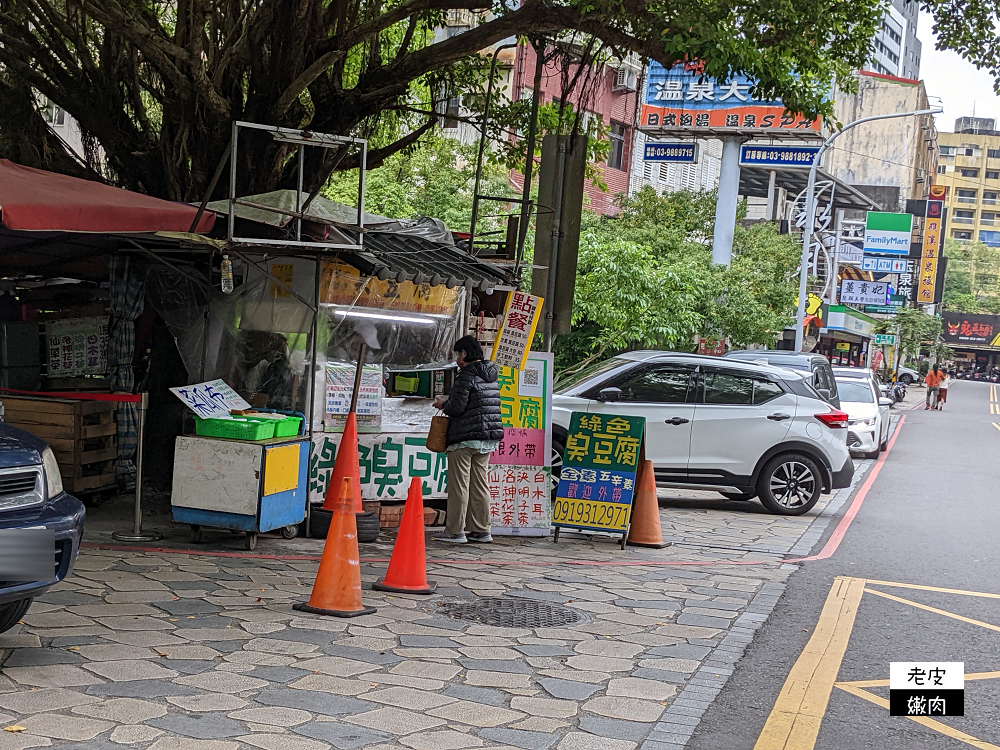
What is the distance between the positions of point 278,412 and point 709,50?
4.79m

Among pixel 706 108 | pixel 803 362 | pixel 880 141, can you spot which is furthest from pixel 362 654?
pixel 880 141

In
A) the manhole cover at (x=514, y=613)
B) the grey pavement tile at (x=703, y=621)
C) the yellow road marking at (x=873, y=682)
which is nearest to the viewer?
the yellow road marking at (x=873, y=682)

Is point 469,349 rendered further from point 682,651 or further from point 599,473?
point 682,651

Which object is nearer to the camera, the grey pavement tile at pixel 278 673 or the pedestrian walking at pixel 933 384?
the grey pavement tile at pixel 278 673

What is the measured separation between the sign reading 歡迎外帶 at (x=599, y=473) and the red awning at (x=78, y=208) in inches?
165

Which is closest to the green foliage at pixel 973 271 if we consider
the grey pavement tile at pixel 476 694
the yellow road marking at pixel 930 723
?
the yellow road marking at pixel 930 723

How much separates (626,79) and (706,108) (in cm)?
323

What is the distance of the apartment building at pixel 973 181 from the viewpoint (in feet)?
472

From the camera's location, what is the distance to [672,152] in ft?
110

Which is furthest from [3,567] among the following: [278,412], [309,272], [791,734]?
[309,272]

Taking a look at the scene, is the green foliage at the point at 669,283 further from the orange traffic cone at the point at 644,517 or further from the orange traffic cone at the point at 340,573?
the orange traffic cone at the point at 340,573

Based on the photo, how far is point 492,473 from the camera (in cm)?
1030

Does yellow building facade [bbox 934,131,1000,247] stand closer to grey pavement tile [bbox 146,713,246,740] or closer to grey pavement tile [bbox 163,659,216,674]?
grey pavement tile [bbox 163,659,216,674]

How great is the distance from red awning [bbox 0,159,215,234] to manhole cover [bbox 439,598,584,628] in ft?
12.1
